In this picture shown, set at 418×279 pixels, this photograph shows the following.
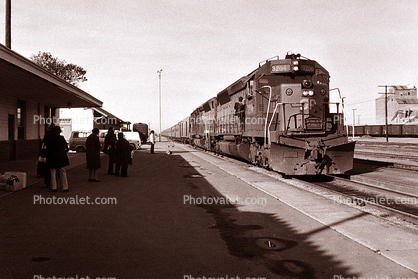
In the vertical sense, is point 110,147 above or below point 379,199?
above

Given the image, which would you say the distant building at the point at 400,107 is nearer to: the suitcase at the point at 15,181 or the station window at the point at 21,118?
A: the station window at the point at 21,118

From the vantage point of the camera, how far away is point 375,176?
12.9 meters

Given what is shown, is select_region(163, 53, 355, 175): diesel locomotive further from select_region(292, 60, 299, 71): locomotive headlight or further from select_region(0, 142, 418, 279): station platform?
select_region(0, 142, 418, 279): station platform

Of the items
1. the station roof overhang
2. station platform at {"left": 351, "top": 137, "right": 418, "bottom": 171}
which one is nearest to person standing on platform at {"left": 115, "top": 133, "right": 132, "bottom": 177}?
the station roof overhang

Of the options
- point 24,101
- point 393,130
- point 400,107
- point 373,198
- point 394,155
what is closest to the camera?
point 373,198

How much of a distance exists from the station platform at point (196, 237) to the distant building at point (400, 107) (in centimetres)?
8274

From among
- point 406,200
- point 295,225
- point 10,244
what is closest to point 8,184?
point 10,244

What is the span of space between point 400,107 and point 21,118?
106 meters

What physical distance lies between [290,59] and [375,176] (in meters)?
5.22

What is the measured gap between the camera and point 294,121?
39.5 ft

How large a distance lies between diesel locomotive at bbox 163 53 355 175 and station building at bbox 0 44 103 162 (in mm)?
7871

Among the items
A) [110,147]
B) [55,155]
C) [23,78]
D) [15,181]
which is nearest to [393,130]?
[110,147]

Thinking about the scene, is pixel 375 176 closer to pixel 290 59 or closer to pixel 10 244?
pixel 290 59

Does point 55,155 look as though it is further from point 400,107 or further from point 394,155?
point 400,107
